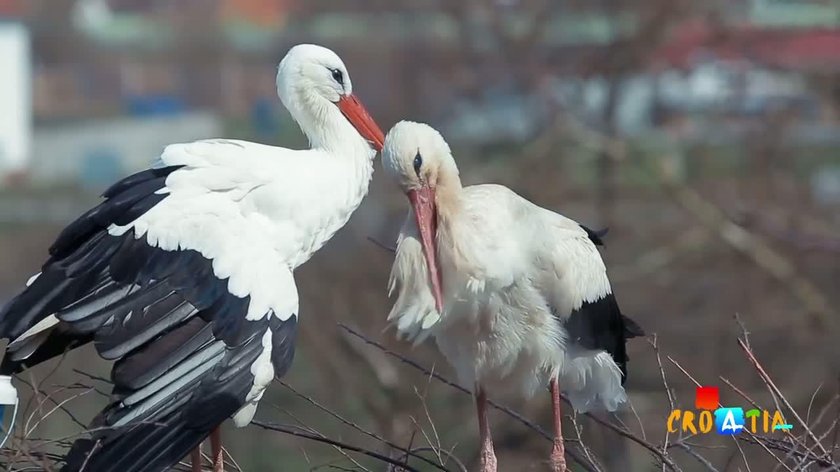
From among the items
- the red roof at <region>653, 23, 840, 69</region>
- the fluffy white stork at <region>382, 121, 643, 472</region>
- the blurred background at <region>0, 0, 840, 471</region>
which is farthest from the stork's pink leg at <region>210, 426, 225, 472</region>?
the red roof at <region>653, 23, 840, 69</region>

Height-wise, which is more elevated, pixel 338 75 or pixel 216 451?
pixel 338 75

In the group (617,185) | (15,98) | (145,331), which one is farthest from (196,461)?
(15,98)

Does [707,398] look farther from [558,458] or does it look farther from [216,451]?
[216,451]

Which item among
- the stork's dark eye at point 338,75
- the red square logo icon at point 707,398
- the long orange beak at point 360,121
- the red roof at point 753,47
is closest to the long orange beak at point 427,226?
the long orange beak at point 360,121

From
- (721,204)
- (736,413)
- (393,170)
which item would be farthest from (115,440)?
(721,204)

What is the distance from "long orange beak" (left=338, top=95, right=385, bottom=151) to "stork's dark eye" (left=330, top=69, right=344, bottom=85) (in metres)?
0.05

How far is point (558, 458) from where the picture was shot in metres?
4.39

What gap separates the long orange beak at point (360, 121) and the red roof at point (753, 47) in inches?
282

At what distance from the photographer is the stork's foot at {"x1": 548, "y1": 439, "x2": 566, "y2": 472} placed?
4.38 metres

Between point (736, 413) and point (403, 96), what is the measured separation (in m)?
9.02

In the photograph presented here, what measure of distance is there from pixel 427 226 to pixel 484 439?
748 millimetres

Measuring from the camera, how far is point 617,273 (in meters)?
9.65

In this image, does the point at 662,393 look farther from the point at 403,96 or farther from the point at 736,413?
the point at 736,413

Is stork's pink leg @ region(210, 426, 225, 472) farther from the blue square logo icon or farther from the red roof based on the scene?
the red roof
